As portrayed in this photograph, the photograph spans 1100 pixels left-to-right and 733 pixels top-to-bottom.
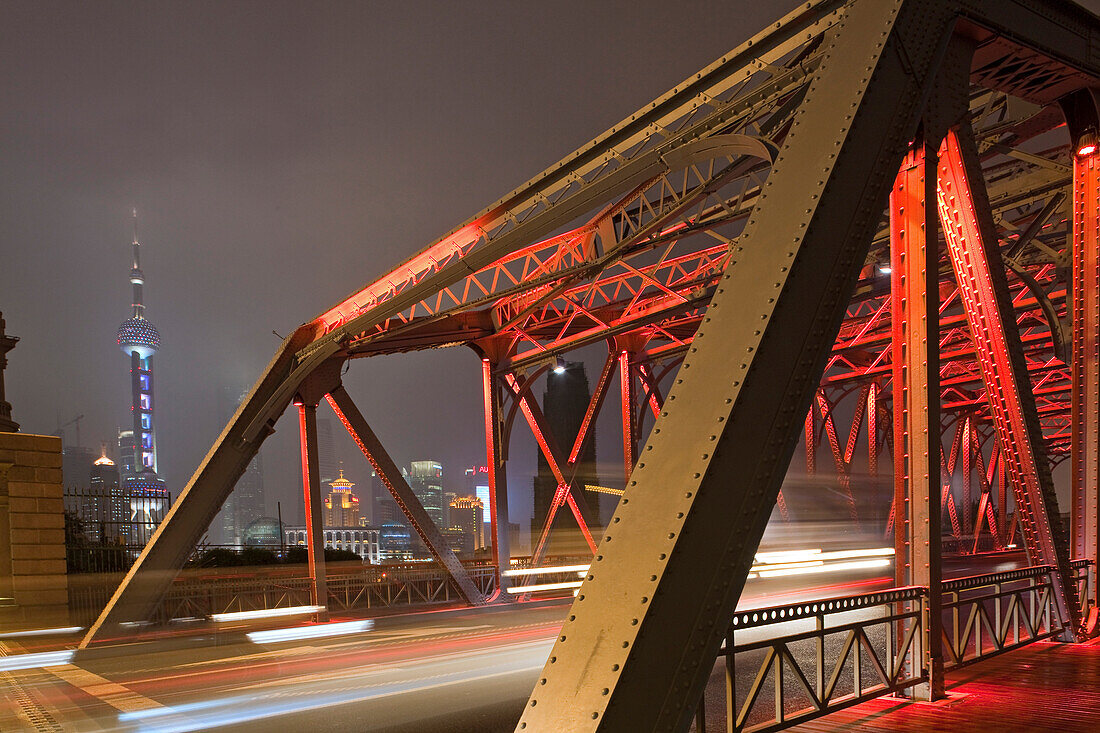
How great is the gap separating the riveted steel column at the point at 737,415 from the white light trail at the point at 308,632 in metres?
14.6

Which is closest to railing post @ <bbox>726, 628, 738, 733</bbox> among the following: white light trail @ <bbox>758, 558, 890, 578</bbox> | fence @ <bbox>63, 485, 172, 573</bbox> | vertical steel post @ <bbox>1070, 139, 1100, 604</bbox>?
vertical steel post @ <bbox>1070, 139, 1100, 604</bbox>

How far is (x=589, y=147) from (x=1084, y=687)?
27.6 ft

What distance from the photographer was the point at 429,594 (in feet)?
78.1

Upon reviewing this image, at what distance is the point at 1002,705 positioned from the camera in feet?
24.0

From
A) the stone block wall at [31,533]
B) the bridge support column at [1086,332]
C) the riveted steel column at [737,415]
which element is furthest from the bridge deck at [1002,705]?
the stone block wall at [31,533]

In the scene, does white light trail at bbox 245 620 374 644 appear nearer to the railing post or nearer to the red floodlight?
the railing post

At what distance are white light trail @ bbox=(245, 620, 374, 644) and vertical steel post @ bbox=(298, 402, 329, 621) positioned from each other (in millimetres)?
1150

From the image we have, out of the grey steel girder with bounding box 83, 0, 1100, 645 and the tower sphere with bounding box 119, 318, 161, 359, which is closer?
the grey steel girder with bounding box 83, 0, 1100, 645

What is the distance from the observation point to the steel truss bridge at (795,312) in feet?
14.5

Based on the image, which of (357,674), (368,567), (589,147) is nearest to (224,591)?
(368,567)

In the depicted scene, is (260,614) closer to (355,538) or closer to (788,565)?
(788,565)

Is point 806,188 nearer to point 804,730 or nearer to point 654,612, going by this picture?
point 654,612

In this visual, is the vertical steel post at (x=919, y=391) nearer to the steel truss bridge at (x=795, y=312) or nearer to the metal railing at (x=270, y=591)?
the steel truss bridge at (x=795, y=312)

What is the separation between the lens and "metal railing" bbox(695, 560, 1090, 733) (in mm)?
6000
